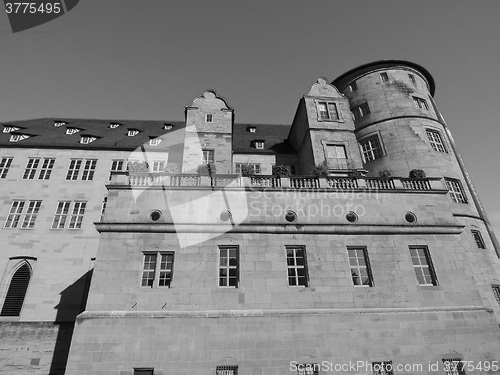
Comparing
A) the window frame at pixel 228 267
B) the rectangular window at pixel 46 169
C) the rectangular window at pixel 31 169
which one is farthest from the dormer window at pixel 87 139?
the window frame at pixel 228 267

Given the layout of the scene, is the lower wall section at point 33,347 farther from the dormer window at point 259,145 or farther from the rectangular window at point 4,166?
the dormer window at point 259,145

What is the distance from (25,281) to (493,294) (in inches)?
1265

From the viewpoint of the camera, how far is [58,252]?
23.5 metres

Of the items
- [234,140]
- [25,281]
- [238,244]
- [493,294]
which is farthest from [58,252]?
[493,294]

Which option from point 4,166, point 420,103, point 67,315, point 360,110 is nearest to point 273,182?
point 360,110

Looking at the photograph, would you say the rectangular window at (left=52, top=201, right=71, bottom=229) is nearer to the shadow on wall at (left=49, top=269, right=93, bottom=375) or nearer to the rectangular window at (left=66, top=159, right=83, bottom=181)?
the rectangular window at (left=66, top=159, right=83, bottom=181)

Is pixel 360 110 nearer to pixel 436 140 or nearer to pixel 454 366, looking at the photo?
pixel 436 140

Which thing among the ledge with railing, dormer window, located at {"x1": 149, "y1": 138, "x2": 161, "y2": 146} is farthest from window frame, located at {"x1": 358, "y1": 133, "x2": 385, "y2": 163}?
dormer window, located at {"x1": 149, "y1": 138, "x2": 161, "y2": 146}

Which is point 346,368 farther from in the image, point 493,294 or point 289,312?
point 493,294

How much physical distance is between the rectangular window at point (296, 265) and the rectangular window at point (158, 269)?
20.6 ft

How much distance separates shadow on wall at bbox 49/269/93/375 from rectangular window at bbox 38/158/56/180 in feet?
31.9

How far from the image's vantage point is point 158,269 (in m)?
16.3

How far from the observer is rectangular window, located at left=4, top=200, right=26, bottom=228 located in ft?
79.8

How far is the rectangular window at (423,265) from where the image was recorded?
675 inches
